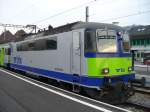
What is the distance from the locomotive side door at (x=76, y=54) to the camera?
12.2 meters

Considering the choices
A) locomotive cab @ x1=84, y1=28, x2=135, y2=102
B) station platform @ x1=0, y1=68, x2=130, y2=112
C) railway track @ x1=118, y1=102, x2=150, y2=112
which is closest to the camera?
station platform @ x1=0, y1=68, x2=130, y2=112

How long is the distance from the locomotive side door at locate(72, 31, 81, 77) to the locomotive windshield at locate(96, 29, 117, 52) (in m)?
0.85

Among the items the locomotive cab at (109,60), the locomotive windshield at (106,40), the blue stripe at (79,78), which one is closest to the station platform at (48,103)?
the blue stripe at (79,78)

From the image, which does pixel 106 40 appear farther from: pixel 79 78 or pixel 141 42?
pixel 141 42

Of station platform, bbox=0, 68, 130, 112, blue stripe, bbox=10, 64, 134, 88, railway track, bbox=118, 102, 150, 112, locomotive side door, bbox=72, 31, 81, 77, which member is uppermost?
locomotive side door, bbox=72, 31, 81, 77

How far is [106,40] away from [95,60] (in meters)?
1.06

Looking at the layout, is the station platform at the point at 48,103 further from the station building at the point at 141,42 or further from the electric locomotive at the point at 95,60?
the station building at the point at 141,42

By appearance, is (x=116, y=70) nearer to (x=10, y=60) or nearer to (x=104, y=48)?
(x=104, y=48)

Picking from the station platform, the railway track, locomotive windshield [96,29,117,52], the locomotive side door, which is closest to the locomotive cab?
locomotive windshield [96,29,117,52]

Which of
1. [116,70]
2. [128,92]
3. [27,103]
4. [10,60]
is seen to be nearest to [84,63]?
[116,70]

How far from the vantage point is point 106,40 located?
39.8 ft

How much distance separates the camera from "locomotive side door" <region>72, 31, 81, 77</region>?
481 inches

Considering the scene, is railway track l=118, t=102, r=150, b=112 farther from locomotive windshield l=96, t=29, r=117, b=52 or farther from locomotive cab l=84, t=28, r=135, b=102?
locomotive windshield l=96, t=29, r=117, b=52

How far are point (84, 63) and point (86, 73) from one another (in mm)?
428
